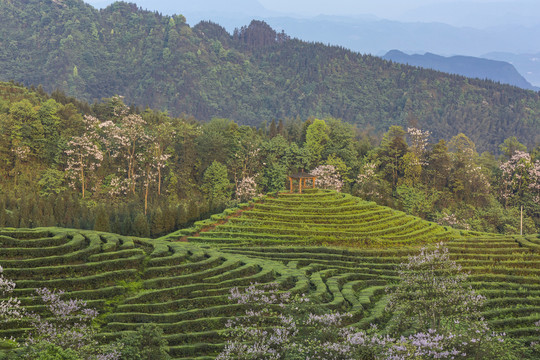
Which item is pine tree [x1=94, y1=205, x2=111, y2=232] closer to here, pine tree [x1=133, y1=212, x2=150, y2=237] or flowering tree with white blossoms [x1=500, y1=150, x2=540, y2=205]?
pine tree [x1=133, y1=212, x2=150, y2=237]

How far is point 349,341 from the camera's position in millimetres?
19453

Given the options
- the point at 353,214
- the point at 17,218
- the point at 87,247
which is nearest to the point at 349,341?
the point at 87,247

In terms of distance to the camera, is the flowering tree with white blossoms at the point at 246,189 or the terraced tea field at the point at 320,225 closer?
the terraced tea field at the point at 320,225

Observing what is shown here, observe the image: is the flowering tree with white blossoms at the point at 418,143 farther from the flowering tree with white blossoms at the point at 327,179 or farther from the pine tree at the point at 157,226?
the pine tree at the point at 157,226

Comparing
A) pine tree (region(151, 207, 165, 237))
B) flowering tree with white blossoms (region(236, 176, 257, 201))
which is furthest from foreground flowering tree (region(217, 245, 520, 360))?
flowering tree with white blossoms (region(236, 176, 257, 201))

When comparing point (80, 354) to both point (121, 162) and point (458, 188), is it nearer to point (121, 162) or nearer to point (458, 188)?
point (121, 162)

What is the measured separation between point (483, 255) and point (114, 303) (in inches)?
1260

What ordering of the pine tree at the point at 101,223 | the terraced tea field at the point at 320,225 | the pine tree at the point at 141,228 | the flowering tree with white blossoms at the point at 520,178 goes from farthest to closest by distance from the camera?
1. the flowering tree with white blossoms at the point at 520,178
2. the pine tree at the point at 141,228
3. the pine tree at the point at 101,223
4. the terraced tea field at the point at 320,225

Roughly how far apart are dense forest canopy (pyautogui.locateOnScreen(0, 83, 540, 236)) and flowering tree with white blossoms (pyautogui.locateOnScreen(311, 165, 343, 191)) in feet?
0.84

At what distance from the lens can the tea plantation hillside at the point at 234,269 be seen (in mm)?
28531

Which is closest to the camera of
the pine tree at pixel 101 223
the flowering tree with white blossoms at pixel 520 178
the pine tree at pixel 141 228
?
the pine tree at pixel 101 223

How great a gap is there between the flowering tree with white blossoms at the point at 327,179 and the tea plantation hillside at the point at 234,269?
96.8 feet

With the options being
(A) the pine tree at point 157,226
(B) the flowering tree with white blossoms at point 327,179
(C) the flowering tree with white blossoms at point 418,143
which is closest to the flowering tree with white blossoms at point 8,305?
(A) the pine tree at point 157,226

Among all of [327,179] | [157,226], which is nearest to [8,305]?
[157,226]
